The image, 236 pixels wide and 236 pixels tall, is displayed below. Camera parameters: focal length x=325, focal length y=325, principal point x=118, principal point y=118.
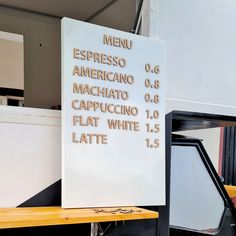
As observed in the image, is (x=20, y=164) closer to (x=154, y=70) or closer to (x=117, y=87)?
(x=117, y=87)

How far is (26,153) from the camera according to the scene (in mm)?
1560

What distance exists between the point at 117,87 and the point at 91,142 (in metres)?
0.33

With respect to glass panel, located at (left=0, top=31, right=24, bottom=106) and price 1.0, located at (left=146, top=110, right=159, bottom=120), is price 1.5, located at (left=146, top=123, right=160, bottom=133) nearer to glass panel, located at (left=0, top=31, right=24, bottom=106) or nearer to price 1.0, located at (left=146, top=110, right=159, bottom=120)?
price 1.0, located at (left=146, top=110, right=159, bottom=120)

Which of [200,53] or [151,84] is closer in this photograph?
[151,84]

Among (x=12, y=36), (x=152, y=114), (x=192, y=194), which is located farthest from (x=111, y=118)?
(x=12, y=36)

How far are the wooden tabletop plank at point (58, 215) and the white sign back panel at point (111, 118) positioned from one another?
0.26 ft

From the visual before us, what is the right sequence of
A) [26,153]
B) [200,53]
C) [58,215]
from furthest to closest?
[200,53]
[26,153]
[58,215]

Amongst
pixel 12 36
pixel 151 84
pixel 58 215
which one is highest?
pixel 12 36

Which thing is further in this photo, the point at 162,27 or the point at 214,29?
the point at 214,29

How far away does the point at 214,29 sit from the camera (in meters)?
2.13

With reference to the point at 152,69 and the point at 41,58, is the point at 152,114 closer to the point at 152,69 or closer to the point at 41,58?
the point at 152,69

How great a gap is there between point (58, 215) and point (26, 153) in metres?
0.35

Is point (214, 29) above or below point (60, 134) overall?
above

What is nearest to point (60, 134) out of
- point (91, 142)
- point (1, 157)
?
point (91, 142)
